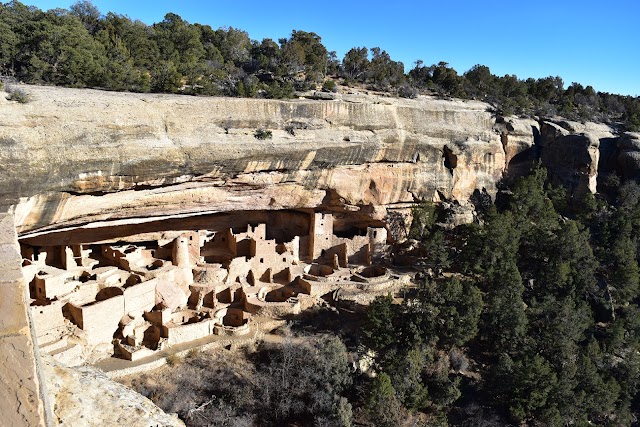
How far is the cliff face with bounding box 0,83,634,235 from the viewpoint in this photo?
13820 millimetres

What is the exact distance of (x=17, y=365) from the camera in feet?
10.8

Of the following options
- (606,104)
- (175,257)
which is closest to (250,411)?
(175,257)

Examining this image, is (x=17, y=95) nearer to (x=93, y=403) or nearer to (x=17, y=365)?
(x=93, y=403)

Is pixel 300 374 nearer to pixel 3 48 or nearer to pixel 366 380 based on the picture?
pixel 366 380

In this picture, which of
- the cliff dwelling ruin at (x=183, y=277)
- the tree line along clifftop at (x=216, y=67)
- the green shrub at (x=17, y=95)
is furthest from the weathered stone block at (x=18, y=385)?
the tree line along clifftop at (x=216, y=67)

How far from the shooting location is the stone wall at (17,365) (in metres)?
3.25

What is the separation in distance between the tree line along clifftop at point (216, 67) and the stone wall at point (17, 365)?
18.2 m

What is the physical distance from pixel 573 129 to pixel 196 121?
2307 centimetres

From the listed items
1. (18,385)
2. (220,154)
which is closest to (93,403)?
(18,385)

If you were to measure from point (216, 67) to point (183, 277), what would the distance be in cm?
1413

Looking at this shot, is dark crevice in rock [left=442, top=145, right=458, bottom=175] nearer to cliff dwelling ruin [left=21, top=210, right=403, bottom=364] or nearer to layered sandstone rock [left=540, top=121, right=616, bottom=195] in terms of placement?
cliff dwelling ruin [left=21, top=210, right=403, bottom=364]

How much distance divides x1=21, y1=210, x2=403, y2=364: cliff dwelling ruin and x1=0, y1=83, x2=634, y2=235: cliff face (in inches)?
57.3

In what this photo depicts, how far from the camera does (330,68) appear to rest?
1438 inches

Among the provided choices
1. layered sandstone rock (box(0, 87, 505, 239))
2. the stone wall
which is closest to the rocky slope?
the stone wall
